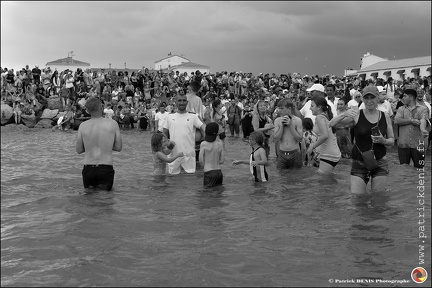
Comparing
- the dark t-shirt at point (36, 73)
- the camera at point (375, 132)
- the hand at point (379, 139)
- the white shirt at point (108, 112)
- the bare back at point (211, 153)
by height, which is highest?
the dark t-shirt at point (36, 73)

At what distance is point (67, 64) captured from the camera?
172ft

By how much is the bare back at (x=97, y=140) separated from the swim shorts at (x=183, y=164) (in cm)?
227

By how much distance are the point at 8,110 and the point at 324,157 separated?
75.1ft

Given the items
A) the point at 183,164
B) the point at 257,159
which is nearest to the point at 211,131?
the point at 257,159

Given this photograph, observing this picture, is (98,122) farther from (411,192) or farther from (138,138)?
(138,138)

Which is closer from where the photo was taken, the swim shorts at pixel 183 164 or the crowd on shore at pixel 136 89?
the swim shorts at pixel 183 164

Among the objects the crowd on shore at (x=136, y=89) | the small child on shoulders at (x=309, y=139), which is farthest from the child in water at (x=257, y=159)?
the crowd on shore at (x=136, y=89)

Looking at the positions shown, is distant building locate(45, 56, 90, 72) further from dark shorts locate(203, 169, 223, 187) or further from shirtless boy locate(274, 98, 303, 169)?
dark shorts locate(203, 169, 223, 187)

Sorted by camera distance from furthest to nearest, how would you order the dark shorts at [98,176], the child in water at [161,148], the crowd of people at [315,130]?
the child in water at [161,148], the dark shorts at [98,176], the crowd of people at [315,130]

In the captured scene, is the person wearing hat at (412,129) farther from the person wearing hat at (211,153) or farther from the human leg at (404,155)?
the person wearing hat at (211,153)

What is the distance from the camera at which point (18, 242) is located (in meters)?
5.79

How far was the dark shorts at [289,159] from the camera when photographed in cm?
1006

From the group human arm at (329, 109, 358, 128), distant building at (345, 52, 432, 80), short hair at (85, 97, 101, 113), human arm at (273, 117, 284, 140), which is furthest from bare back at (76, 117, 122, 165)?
distant building at (345, 52, 432, 80)

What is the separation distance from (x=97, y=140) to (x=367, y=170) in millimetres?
4039
